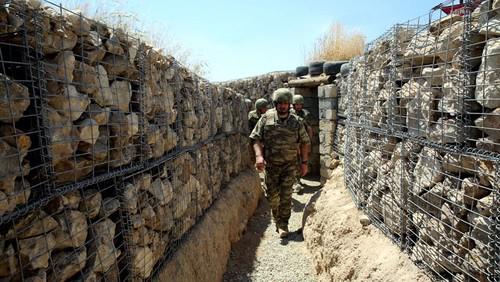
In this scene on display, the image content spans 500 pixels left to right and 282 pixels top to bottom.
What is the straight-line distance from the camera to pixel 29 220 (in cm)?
180

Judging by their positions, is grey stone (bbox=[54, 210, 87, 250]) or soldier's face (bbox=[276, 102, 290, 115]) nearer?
grey stone (bbox=[54, 210, 87, 250])

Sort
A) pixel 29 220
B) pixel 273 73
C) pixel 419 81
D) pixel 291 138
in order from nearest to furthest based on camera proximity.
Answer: pixel 29 220
pixel 419 81
pixel 291 138
pixel 273 73

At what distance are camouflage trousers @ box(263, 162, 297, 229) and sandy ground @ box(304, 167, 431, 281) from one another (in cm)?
37

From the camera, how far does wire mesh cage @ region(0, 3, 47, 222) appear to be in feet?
5.36

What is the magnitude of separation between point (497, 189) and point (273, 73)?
11043 millimetres

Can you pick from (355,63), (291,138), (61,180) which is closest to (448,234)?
(61,180)

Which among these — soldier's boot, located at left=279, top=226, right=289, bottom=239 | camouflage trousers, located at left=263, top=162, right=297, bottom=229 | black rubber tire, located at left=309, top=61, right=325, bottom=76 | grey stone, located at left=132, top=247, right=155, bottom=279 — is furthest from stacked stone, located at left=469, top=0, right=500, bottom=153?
black rubber tire, located at left=309, top=61, right=325, bottom=76

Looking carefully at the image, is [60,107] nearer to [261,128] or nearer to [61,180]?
[61,180]

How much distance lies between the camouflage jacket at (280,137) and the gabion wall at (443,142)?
5.61ft

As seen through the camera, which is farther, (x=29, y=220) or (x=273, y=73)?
(x=273, y=73)

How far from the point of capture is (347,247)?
13.5 feet

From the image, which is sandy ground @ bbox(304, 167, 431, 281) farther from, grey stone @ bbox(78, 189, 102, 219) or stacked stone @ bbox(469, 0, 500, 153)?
grey stone @ bbox(78, 189, 102, 219)

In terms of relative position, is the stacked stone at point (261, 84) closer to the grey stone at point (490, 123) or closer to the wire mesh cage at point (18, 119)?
the grey stone at point (490, 123)

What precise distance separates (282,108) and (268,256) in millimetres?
2047
